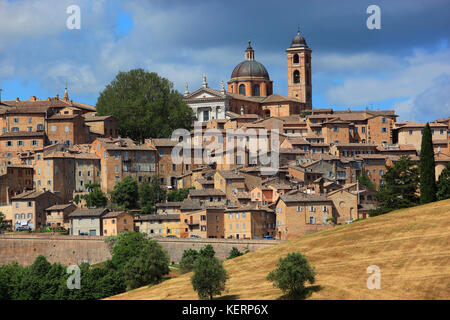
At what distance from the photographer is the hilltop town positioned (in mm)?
101125

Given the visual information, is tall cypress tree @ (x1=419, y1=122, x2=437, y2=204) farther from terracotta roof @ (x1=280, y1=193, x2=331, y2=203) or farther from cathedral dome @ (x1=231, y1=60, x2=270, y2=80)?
cathedral dome @ (x1=231, y1=60, x2=270, y2=80)

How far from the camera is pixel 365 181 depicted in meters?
115

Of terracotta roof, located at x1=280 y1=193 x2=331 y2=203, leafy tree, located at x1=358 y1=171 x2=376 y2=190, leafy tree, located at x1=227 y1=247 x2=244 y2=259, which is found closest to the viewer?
leafy tree, located at x1=227 y1=247 x2=244 y2=259

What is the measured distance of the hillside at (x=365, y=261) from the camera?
220ft

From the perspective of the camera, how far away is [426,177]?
301 feet

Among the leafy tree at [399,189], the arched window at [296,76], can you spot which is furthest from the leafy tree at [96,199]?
the arched window at [296,76]

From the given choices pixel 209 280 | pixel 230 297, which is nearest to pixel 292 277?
pixel 230 297

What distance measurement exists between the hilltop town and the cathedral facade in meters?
13.3

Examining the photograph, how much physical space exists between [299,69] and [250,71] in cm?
815

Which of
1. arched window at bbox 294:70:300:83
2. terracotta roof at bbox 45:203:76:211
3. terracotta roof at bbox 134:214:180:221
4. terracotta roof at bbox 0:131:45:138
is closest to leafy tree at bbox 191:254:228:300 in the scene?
terracotta roof at bbox 134:214:180:221

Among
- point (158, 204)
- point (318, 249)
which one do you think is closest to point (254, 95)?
point (158, 204)
